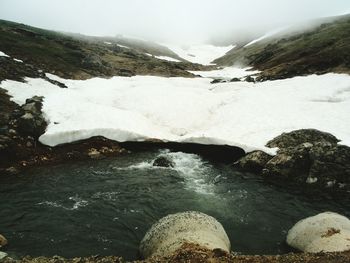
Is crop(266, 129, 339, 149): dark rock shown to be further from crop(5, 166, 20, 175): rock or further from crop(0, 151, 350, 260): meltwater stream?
crop(5, 166, 20, 175): rock

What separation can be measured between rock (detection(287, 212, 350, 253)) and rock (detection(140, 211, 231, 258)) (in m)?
3.00

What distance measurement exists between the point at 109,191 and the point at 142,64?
6709 centimetres

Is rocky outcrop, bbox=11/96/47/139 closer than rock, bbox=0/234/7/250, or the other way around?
rock, bbox=0/234/7/250

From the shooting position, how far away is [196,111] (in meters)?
35.5

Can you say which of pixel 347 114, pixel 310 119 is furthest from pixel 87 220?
pixel 347 114

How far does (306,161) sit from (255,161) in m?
3.29

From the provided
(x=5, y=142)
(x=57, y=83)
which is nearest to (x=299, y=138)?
(x=5, y=142)

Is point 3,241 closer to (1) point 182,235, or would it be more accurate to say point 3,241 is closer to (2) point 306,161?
(1) point 182,235

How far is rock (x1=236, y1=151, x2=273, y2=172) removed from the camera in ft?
82.4

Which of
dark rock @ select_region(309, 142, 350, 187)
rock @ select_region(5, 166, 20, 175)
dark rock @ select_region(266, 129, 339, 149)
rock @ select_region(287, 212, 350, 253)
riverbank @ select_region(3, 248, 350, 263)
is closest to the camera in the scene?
riverbank @ select_region(3, 248, 350, 263)

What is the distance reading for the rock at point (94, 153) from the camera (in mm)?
27531

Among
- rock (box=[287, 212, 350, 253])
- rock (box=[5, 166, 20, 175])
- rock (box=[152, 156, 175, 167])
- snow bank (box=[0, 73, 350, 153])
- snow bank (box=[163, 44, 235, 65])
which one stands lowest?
rock (box=[5, 166, 20, 175])

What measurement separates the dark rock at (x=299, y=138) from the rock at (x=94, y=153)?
12.5 meters

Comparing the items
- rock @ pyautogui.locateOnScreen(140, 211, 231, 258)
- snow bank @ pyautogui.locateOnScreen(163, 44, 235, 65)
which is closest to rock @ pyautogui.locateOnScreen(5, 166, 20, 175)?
rock @ pyautogui.locateOnScreen(140, 211, 231, 258)
